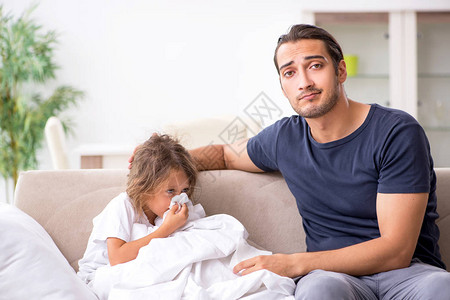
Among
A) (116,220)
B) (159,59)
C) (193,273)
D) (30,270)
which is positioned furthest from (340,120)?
(159,59)

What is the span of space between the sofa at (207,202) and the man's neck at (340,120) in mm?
284

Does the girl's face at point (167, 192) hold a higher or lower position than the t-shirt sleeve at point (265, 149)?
lower

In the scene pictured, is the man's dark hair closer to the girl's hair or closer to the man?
the man

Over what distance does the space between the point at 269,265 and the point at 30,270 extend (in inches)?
24.8

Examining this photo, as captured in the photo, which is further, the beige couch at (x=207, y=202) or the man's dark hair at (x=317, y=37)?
the beige couch at (x=207, y=202)

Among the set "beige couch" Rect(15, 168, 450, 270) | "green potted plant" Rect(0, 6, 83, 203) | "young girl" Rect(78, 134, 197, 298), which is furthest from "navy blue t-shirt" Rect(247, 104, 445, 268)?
"green potted plant" Rect(0, 6, 83, 203)

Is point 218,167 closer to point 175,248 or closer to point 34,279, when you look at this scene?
point 175,248

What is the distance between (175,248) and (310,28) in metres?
0.78

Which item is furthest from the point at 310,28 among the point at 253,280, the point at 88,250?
the point at 88,250

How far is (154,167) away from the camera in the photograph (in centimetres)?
156

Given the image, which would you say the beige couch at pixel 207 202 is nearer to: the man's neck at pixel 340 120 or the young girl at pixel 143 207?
the young girl at pixel 143 207

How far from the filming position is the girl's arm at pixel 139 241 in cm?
143

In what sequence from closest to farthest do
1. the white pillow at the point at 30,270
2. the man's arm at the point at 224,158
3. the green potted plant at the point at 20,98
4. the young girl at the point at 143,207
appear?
the white pillow at the point at 30,270 → the young girl at the point at 143,207 → the man's arm at the point at 224,158 → the green potted plant at the point at 20,98

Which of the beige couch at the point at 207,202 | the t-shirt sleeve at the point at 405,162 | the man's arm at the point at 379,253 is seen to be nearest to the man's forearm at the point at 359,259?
the man's arm at the point at 379,253
